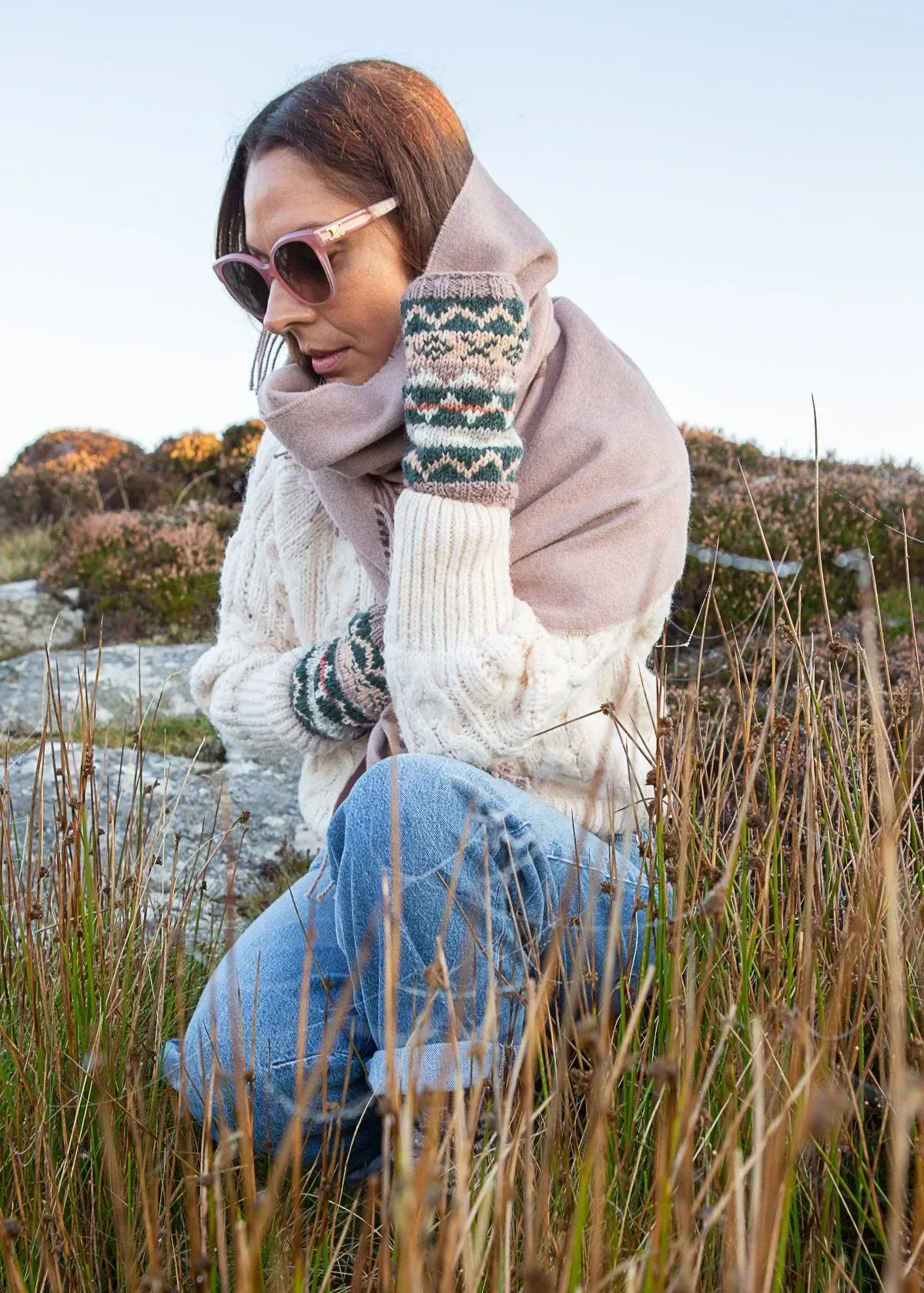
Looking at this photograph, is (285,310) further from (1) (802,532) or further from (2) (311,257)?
(1) (802,532)

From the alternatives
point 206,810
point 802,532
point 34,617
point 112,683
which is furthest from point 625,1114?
point 34,617

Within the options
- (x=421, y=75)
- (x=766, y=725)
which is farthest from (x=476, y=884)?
(x=421, y=75)

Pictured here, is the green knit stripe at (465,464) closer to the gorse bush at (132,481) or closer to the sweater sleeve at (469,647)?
the sweater sleeve at (469,647)

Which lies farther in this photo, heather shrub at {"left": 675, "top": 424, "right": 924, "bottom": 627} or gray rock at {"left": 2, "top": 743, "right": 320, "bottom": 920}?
heather shrub at {"left": 675, "top": 424, "right": 924, "bottom": 627}

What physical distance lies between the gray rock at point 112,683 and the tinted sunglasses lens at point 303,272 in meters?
3.14

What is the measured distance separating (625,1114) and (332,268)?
169 centimetres

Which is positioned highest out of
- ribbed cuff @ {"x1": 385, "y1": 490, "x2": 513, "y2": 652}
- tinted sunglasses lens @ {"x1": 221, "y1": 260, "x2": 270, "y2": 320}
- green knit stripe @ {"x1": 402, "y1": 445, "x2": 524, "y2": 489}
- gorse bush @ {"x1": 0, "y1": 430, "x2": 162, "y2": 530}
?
gorse bush @ {"x1": 0, "y1": 430, "x2": 162, "y2": 530}

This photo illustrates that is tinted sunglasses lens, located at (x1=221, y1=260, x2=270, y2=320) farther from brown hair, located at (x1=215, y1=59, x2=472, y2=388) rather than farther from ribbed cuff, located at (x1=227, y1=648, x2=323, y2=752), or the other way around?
ribbed cuff, located at (x1=227, y1=648, x2=323, y2=752)

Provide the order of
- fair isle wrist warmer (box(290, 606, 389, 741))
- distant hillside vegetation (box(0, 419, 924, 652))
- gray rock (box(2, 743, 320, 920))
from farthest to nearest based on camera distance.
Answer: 1. distant hillside vegetation (box(0, 419, 924, 652))
2. gray rock (box(2, 743, 320, 920))
3. fair isle wrist warmer (box(290, 606, 389, 741))

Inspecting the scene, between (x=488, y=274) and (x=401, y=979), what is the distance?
52.3 inches

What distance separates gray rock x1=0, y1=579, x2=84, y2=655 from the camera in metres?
7.50

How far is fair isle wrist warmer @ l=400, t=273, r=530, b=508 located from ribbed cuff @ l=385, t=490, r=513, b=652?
1.9 inches

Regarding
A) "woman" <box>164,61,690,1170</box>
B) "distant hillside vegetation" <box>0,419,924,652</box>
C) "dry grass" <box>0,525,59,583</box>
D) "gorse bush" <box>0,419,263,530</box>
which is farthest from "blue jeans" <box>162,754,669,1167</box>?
"gorse bush" <box>0,419,263,530</box>

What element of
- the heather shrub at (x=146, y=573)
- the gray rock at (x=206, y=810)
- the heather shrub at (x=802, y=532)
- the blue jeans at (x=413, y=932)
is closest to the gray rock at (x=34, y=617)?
the heather shrub at (x=146, y=573)
